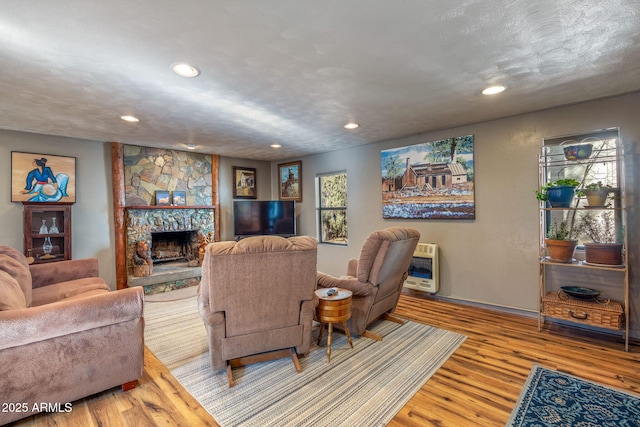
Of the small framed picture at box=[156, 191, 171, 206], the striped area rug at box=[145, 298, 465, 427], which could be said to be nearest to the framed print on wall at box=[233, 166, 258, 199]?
the small framed picture at box=[156, 191, 171, 206]

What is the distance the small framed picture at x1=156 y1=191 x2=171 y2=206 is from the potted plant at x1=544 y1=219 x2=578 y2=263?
212 inches

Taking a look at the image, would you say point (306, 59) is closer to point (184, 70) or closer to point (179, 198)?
point (184, 70)

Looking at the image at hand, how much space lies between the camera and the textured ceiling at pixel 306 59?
1.53 metres

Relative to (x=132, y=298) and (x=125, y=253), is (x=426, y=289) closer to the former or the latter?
(x=132, y=298)

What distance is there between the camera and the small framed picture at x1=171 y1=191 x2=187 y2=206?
5.12 m

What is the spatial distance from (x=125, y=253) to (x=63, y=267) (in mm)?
1169

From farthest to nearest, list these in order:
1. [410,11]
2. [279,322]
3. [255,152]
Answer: [255,152] → [279,322] → [410,11]

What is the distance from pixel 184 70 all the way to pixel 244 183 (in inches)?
159

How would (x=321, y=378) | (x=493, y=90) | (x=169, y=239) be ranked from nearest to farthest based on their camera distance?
(x=321, y=378) → (x=493, y=90) → (x=169, y=239)

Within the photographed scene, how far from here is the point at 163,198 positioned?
16.3 ft

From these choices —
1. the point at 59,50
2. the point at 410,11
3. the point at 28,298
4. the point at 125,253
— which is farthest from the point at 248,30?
the point at 125,253

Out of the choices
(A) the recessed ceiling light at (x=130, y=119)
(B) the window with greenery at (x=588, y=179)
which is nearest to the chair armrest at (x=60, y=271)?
(A) the recessed ceiling light at (x=130, y=119)

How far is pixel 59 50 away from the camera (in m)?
1.84

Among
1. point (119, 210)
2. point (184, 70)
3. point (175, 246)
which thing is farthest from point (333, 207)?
point (184, 70)
